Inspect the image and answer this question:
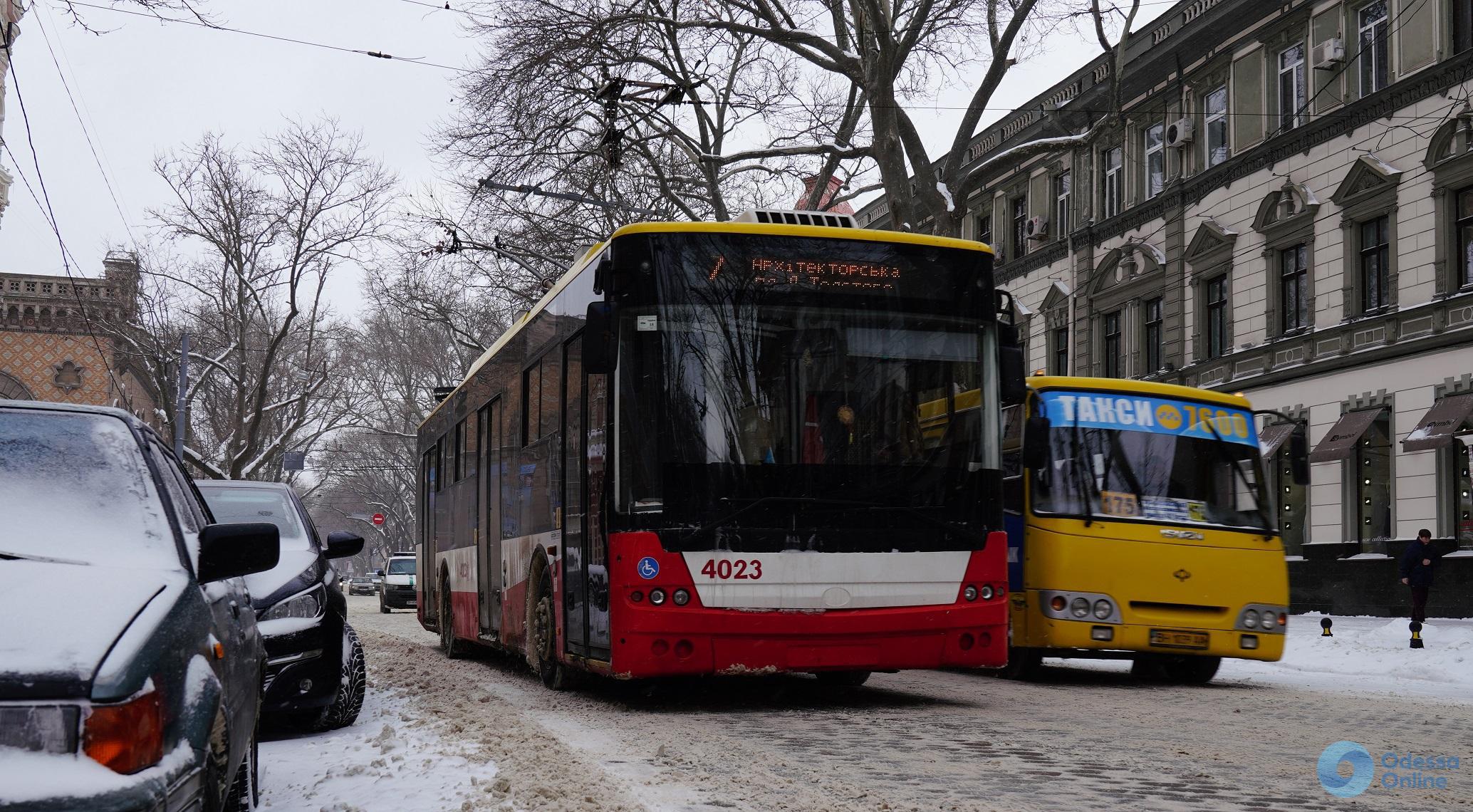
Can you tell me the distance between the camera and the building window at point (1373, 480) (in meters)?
27.1

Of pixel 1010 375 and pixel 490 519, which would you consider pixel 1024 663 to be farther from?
pixel 490 519

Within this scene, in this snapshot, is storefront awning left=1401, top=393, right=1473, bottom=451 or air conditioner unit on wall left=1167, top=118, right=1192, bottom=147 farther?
air conditioner unit on wall left=1167, top=118, right=1192, bottom=147

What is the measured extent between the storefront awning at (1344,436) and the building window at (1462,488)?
1.91 meters

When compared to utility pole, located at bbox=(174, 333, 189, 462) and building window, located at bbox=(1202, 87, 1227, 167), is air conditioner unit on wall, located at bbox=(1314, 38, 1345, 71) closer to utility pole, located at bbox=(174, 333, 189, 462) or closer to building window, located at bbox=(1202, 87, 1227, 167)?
building window, located at bbox=(1202, 87, 1227, 167)

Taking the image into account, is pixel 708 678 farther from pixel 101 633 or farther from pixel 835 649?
pixel 101 633

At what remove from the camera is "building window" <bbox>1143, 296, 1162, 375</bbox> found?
35.9 metres

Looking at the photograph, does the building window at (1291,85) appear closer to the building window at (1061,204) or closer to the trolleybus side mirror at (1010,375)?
the building window at (1061,204)

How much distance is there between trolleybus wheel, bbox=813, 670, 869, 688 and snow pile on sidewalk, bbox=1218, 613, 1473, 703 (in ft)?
13.4

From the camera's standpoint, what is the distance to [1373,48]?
27438 mm

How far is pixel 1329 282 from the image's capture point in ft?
94.4

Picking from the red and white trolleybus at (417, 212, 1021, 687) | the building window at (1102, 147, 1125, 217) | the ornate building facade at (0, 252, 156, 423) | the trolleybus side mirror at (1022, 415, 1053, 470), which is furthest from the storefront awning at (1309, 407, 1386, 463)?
the ornate building facade at (0, 252, 156, 423)

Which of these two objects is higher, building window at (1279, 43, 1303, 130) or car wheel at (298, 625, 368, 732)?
building window at (1279, 43, 1303, 130)

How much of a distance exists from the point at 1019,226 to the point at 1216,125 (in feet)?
35.2
